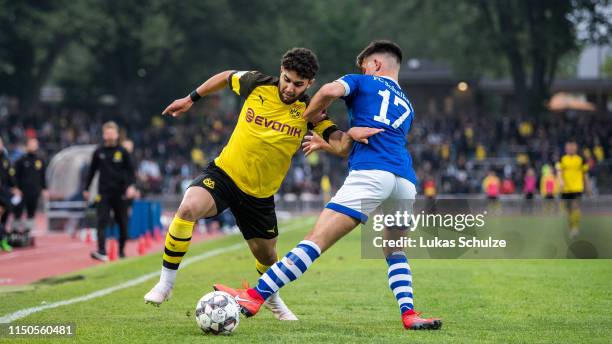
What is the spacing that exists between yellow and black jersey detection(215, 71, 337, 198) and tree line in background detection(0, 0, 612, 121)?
4081cm

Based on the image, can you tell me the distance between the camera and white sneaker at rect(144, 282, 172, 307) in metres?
7.95

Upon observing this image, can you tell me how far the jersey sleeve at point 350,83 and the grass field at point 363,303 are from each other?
6.17 ft

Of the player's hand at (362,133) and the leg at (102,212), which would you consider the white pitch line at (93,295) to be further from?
the player's hand at (362,133)

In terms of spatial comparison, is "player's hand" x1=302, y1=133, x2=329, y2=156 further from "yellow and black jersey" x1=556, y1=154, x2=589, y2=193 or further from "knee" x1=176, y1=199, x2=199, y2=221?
"yellow and black jersey" x1=556, y1=154, x2=589, y2=193

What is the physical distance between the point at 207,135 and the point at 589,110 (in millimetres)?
24847

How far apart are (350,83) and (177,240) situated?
1.96 metres

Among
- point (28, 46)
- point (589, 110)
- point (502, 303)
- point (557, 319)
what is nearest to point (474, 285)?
point (502, 303)

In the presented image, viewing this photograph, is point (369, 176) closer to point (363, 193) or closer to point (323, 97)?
point (363, 193)

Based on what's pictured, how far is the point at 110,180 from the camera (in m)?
17.1

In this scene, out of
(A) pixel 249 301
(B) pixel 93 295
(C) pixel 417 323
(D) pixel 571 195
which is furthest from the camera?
(D) pixel 571 195

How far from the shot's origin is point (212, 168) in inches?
330

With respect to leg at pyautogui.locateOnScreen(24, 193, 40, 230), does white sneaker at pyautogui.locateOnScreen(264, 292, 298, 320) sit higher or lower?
lower

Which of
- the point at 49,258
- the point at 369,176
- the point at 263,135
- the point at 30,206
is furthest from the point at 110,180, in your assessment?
the point at 369,176

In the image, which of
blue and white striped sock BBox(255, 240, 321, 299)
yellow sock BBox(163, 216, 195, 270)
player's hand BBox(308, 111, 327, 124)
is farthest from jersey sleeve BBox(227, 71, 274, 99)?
blue and white striped sock BBox(255, 240, 321, 299)
